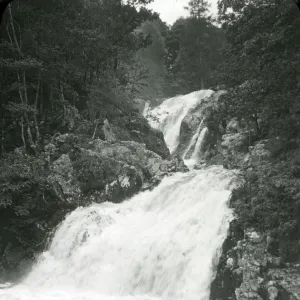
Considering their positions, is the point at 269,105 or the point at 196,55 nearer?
the point at 269,105

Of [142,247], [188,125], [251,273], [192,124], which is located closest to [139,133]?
[188,125]

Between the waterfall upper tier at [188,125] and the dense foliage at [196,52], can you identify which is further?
the dense foliage at [196,52]

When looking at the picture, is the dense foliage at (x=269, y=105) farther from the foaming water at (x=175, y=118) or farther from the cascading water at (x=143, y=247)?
the foaming water at (x=175, y=118)

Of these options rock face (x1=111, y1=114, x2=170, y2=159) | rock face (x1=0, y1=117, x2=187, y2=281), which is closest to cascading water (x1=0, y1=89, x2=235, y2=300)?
rock face (x1=0, y1=117, x2=187, y2=281)

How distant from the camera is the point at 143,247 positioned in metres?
11.7

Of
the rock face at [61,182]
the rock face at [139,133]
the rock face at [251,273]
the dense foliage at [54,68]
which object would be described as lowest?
the rock face at [251,273]

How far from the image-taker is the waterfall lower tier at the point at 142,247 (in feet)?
33.7

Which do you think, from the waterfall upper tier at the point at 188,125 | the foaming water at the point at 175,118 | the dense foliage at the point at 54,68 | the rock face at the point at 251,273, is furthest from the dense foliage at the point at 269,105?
the dense foliage at the point at 54,68

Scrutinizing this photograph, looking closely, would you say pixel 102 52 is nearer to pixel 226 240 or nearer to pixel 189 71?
pixel 226 240

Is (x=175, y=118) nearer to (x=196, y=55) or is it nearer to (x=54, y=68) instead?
(x=54, y=68)

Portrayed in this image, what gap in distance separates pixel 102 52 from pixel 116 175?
7.65 meters

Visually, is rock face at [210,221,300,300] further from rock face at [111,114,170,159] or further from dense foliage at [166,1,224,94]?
dense foliage at [166,1,224,94]

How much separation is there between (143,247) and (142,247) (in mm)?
60

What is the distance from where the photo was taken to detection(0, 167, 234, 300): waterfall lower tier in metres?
10.3
